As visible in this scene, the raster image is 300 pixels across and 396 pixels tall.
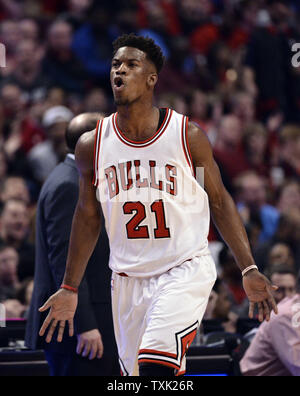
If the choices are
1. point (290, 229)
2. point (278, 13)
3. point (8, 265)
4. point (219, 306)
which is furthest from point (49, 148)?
point (278, 13)

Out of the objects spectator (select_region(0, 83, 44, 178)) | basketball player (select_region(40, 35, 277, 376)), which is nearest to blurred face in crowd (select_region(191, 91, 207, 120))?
spectator (select_region(0, 83, 44, 178))

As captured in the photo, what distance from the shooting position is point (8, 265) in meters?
6.20

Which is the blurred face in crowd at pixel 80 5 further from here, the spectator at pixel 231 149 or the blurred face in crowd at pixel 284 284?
the blurred face in crowd at pixel 284 284

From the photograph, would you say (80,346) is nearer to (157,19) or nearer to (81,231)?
(81,231)

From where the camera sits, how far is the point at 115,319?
3760 mm

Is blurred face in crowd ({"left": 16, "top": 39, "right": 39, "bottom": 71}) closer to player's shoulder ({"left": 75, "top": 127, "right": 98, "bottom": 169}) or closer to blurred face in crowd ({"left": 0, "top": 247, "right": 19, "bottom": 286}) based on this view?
blurred face in crowd ({"left": 0, "top": 247, "right": 19, "bottom": 286})

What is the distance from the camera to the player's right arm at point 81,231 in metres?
3.72

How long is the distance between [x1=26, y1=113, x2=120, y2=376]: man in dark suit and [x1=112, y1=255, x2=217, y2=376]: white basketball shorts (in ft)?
1.80

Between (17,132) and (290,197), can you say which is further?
(17,132)

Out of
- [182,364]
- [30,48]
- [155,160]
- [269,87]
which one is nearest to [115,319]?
[182,364]

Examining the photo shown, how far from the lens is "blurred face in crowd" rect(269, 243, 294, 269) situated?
6.50 m

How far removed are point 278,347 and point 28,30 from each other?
6048 mm

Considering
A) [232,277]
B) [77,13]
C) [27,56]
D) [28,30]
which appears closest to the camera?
[232,277]

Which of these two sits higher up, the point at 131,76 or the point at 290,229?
the point at 131,76
